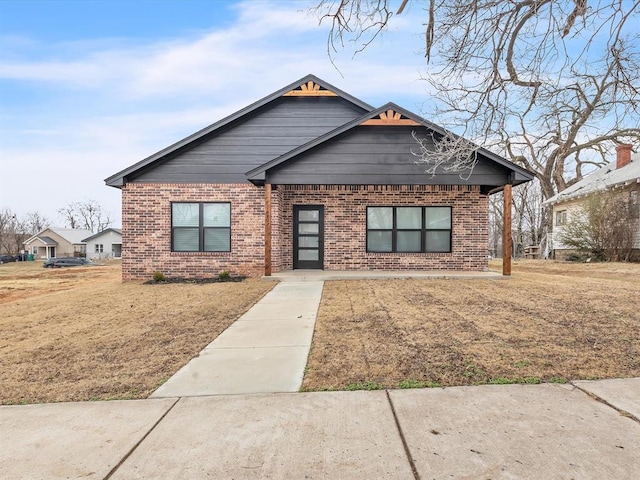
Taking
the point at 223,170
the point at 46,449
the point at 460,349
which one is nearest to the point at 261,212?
the point at 223,170

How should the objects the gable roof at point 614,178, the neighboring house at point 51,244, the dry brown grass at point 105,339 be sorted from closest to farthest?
1. the dry brown grass at point 105,339
2. the gable roof at point 614,178
3. the neighboring house at point 51,244

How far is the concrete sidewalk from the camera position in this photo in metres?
2.13

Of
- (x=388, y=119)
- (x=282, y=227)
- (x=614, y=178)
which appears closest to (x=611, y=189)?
(x=614, y=178)

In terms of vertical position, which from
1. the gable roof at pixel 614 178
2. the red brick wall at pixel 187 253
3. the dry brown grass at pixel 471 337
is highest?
the gable roof at pixel 614 178

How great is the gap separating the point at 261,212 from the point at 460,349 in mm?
8644

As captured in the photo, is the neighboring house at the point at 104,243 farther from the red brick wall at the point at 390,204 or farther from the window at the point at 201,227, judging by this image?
the red brick wall at the point at 390,204

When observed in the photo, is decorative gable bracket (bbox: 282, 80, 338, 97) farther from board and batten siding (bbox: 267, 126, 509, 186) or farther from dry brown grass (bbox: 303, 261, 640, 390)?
dry brown grass (bbox: 303, 261, 640, 390)

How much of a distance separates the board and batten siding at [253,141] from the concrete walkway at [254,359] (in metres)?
6.49

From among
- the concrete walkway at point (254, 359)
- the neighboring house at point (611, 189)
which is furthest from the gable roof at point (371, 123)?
the neighboring house at point (611, 189)

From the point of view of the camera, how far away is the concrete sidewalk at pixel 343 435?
6.98 ft

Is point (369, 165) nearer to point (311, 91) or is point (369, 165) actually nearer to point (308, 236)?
point (308, 236)

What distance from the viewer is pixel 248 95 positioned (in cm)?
1733

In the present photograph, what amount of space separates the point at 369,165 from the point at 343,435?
9.02 metres

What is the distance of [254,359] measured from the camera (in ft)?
13.6
